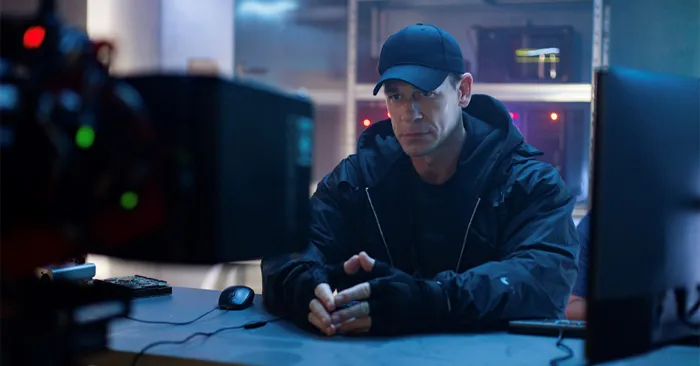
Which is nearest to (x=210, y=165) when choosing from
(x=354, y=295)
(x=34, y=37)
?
(x=34, y=37)

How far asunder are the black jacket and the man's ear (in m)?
0.04

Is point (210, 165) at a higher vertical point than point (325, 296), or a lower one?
higher

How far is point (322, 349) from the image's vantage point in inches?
47.7

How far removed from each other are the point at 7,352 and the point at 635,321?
0.80m

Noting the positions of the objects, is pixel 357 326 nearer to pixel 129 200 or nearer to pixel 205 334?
pixel 205 334

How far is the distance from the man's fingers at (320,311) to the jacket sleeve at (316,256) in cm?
3

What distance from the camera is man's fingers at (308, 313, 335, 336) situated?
131cm

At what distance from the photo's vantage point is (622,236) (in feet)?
2.99

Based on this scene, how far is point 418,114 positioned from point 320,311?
68 centimetres

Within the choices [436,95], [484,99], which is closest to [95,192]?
[436,95]

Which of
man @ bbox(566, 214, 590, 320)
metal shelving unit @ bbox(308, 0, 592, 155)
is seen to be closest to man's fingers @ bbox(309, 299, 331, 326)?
man @ bbox(566, 214, 590, 320)

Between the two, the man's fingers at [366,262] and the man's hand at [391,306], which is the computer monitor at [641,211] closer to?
the man's hand at [391,306]

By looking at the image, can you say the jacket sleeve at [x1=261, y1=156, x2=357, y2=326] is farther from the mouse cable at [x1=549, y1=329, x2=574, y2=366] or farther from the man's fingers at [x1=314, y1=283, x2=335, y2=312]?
the mouse cable at [x1=549, y1=329, x2=574, y2=366]

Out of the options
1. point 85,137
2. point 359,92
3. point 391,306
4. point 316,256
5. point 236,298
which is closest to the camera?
point 85,137
